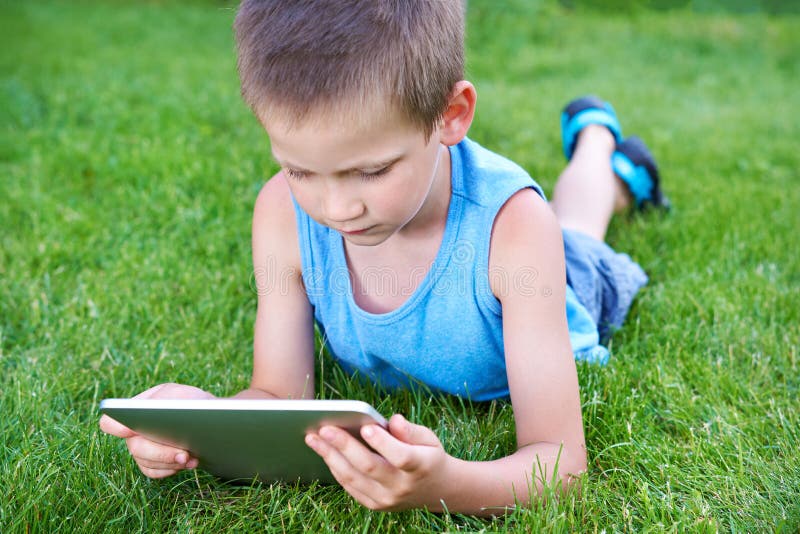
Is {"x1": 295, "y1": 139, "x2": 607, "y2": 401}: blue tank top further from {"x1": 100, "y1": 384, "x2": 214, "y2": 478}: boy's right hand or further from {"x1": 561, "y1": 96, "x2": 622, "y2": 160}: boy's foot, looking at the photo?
{"x1": 561, "y1": 96, "x2": 622, "y2": 160}: boy's foot

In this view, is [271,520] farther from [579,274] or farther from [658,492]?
[579,274]

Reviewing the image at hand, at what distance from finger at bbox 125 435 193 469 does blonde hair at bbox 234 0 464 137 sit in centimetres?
74

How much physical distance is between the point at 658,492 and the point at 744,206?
209 centimetres

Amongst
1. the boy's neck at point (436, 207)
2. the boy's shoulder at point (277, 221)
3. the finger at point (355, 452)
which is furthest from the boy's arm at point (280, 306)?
the finger at point (355, 452)

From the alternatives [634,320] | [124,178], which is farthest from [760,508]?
[124,178]

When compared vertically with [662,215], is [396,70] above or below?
above

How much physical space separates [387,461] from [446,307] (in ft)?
1.99

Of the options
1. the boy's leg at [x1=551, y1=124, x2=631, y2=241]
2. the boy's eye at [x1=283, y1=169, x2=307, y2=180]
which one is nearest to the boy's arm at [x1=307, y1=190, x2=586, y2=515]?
the boy's eye at [x1=283, y1=169, x2=307, y2=180]

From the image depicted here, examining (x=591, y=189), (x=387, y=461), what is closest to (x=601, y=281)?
(x=591, y=189)

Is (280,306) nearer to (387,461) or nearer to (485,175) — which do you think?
(485,175)

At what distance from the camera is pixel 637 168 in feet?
10.7

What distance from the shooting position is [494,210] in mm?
1908

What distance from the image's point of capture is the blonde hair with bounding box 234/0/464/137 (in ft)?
4.99

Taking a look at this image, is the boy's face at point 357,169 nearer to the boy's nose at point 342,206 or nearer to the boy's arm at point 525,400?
the boy's nose at point 342,206
